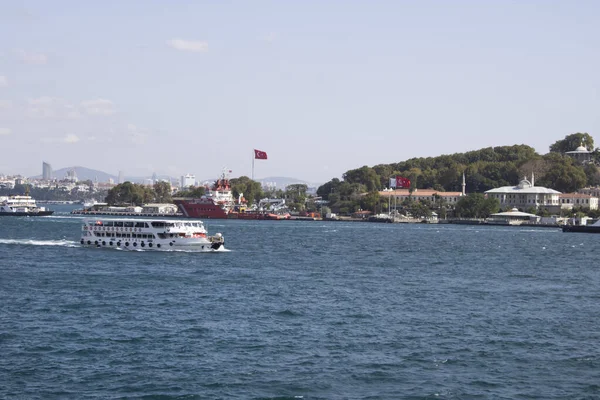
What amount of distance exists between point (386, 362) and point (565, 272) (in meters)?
35.2

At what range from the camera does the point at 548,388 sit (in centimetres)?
2612

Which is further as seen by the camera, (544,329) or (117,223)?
(117,223)

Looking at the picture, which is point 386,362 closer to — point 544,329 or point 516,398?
point 516,398

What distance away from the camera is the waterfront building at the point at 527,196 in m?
182

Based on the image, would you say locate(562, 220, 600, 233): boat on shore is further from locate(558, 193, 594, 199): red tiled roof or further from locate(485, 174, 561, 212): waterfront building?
locate(558, 193, 594, 199): red tiled roof

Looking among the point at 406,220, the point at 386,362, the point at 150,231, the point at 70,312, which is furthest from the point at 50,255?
the point at 406,220

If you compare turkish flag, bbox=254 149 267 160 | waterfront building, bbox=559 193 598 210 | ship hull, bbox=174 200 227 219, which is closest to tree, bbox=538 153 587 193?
waterfront building, bbox=559 193 598 210

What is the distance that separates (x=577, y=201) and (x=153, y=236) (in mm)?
130618

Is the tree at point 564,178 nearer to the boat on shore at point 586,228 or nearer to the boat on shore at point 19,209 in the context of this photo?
the boat on shore at point 586,228

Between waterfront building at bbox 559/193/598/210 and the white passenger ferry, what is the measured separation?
124 meters

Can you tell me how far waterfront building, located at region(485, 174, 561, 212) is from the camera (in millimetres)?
182188

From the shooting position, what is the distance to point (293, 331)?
34156 millimetres

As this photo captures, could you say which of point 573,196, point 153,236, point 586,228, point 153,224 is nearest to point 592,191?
point 573,196

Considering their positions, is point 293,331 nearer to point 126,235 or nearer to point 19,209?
point 126,235
